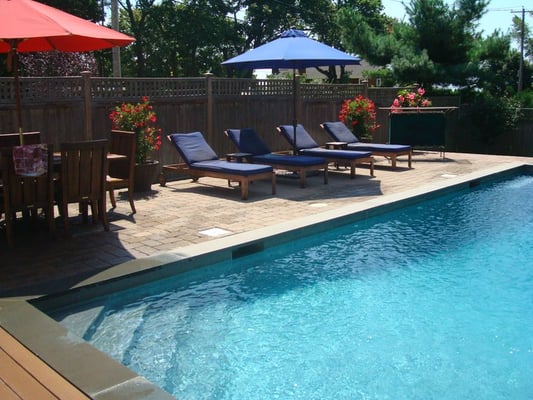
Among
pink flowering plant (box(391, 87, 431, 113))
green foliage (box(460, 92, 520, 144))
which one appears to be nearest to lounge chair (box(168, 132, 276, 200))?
pink flowering plant (box(391, 87, 431, 113))

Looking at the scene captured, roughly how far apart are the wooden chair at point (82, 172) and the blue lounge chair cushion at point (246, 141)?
391 centimetres

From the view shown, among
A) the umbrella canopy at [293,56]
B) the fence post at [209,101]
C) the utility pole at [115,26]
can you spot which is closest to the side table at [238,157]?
the fence post at [209,101]

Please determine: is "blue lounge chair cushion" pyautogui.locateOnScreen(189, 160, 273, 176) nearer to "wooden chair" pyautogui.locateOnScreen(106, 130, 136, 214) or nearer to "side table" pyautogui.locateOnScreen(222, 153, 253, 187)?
"side table" pyautogui.locateOnScreen(222, 153, 253, 187)

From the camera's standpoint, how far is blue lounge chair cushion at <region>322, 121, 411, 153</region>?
10.8 meters

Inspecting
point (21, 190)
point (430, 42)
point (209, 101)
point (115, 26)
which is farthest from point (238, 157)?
point (430, 42)

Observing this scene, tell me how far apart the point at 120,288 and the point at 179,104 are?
5.91 metres

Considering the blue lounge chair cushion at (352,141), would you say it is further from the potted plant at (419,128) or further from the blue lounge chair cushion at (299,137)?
the potted plant at (419,128)

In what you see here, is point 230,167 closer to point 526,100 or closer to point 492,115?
point 492,115

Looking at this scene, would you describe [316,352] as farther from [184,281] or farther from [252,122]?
[252,122]

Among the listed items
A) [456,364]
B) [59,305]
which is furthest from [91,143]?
[456,364]

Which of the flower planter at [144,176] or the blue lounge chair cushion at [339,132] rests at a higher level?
the blue lounge chair cushion at [339,132]

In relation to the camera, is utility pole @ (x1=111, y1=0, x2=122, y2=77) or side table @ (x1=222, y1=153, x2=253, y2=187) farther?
utility pole @ (x1=111, y1=0, x2=122, y2=77)

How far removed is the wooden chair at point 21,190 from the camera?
499 cm

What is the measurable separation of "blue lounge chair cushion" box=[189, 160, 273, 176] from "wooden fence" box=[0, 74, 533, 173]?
1370mm
